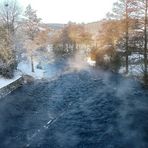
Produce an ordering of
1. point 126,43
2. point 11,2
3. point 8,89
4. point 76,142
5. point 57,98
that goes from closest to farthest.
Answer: point 76,142
point 57,98
point 8,89
point 126,43
point 11,2

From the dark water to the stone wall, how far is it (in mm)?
1015

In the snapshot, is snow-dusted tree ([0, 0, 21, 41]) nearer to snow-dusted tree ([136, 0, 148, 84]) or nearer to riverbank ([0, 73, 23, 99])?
riverbank ([0, 73, 23, 99])

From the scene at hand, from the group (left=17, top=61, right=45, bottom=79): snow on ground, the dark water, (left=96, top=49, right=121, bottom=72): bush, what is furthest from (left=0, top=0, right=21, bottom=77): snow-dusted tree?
(left=96, top=49, right=121, bottom=72): bush

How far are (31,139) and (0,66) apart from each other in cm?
2294

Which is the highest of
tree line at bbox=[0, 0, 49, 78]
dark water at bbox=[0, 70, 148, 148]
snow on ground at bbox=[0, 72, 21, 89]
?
tree line at bbox=[0, 0, 49, 78]

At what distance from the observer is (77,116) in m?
24.5

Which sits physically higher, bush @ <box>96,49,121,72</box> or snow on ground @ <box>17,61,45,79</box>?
bush @ <box>96,49,121,72</box>

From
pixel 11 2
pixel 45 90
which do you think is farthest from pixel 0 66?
pixel 11 2

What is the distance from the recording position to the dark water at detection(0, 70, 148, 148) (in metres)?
19.2

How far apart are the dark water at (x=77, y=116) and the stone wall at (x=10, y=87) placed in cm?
101

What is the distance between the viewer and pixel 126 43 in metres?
39.9

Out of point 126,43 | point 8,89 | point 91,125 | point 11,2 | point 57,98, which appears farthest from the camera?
point 11,2

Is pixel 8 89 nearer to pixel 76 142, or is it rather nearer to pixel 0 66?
pixel 0 66

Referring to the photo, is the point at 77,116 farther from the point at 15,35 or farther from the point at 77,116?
the point at 15,35
